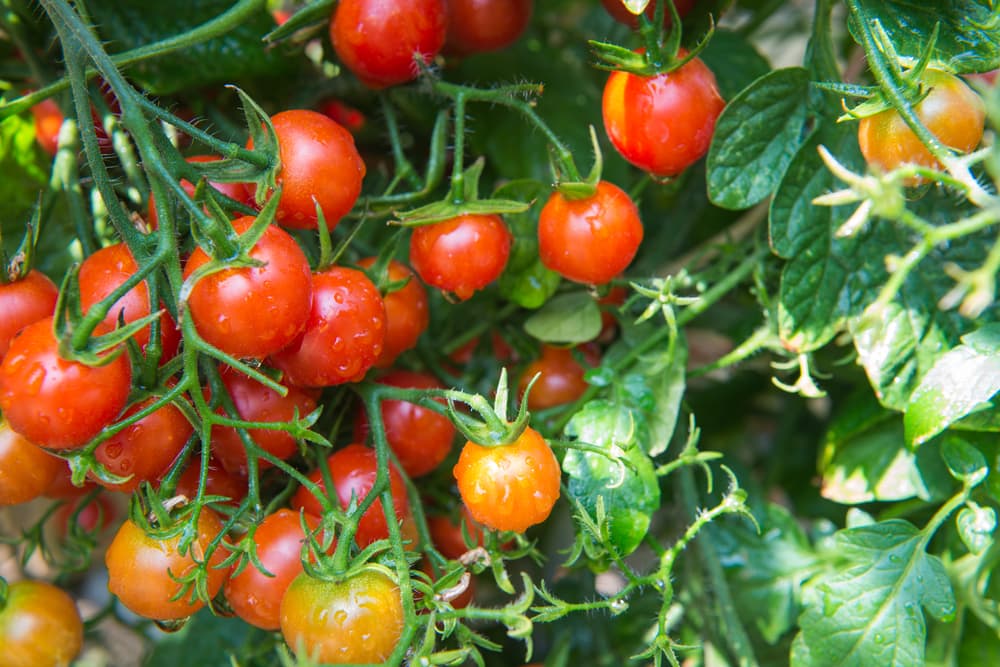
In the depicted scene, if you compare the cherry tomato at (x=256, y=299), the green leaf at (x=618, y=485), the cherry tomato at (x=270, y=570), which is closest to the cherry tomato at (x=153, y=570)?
the cherry tomato at (x=270, y=570)

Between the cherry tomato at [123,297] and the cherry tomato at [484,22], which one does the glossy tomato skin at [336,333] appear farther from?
the cherry tomato at [484,22]

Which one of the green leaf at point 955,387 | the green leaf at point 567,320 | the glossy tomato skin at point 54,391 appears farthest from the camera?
the green leaf at point 567,320

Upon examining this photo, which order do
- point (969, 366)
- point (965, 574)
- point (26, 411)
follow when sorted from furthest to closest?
point (965, 574) < point (969, 366) < point (26, 411)

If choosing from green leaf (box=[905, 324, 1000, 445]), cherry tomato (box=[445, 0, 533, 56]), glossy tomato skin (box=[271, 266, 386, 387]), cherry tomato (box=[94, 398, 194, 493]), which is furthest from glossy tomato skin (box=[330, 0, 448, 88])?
green leaf (box=[905, 324, 1000, 445])

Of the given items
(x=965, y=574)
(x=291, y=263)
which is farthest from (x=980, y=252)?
(x=291, y=263)

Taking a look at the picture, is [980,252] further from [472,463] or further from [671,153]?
[472,463]

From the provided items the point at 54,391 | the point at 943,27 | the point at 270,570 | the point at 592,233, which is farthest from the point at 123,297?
the point at 943,27
